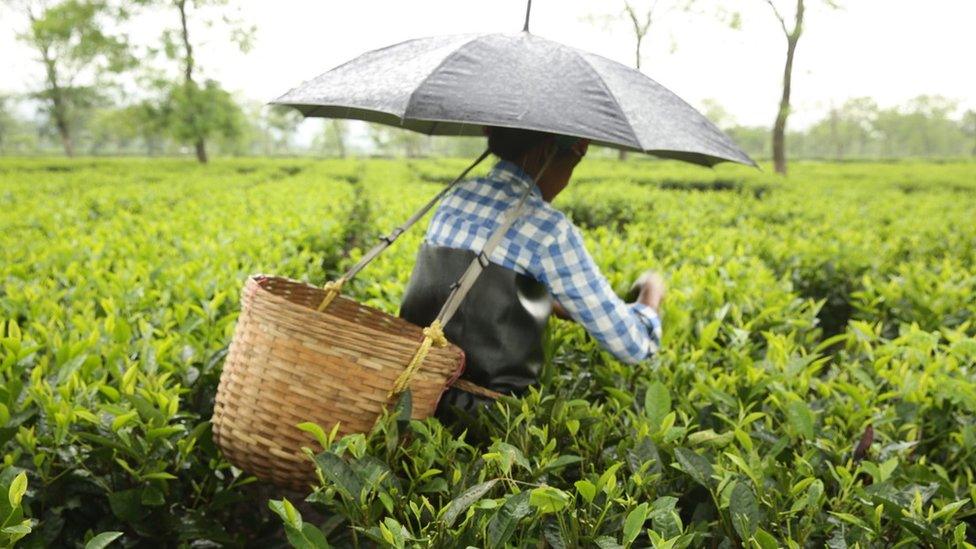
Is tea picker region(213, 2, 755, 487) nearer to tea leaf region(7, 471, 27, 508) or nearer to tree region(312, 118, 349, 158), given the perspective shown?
tea leaf region(7, 471, 27, 508)

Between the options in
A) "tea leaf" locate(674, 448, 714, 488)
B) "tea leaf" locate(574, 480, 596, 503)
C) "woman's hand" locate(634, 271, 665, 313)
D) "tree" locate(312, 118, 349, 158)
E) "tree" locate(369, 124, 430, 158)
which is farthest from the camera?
"tree" locate(312, 118, 349, 158)

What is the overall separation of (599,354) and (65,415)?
1735 mm

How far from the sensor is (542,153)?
6.71 ft

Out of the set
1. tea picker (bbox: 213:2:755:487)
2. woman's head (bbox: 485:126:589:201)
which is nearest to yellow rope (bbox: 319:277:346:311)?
tea picker (bbox: 213:2:755:487)

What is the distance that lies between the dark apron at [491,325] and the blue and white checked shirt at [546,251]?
0.16ft

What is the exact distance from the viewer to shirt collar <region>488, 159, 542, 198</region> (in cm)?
Result: 205

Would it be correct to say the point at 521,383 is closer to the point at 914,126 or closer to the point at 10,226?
the point at 10,226

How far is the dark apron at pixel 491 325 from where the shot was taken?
1.86 m

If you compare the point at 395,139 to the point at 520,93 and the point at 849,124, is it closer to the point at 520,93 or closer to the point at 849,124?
the point at 849,124

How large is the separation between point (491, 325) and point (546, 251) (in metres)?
0.28

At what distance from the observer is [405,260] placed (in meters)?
3.53

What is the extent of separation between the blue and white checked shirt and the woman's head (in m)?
0.04

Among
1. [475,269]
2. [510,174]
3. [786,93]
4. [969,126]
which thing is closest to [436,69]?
[510,174]

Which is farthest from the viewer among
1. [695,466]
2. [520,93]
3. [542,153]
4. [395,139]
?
[395,139]
